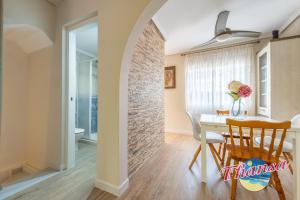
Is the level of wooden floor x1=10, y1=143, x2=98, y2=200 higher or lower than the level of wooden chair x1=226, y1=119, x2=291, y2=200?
lower

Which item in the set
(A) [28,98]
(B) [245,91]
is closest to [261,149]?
(B) [245,91]

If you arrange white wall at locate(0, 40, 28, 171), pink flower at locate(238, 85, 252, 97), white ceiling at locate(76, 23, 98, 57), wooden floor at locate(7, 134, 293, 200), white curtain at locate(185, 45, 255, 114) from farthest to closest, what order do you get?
white curtain at locate(185, 45, 255, 114) → white ceiling at locate(76, 23, 98, 57) → white wall at locate(0, 40, 28, 171) → pink flower at locate(238, 85, 252, 97) → wooden floor at locate(7, 134, 293, 200)

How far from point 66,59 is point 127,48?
1067 mm

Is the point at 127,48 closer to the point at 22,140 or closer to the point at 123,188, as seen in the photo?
the point at 123,188


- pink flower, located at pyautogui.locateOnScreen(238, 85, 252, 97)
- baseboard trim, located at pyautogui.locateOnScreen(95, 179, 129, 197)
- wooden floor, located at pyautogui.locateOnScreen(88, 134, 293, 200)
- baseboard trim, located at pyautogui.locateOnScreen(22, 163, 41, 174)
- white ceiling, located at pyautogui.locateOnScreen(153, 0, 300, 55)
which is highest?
white ceiling, located at pyautogui.locateOnScreen(153, 0, 300, 55)

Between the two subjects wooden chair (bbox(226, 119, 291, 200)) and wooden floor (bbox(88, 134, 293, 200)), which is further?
wooden floor (bbox(88, 134, 293, 200))

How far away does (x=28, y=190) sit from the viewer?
1494mm

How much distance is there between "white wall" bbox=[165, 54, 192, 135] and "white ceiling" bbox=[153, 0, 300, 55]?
1.09 metres

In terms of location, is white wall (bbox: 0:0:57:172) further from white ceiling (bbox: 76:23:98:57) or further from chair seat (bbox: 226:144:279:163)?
chair seat (bbox: 226:144:279:163)

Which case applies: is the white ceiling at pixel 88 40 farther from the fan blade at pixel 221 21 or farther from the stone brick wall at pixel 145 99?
the fan blade at pixel 221 21

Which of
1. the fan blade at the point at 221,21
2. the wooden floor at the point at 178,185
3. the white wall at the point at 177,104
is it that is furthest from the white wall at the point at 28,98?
the white wall at the point at 177,104

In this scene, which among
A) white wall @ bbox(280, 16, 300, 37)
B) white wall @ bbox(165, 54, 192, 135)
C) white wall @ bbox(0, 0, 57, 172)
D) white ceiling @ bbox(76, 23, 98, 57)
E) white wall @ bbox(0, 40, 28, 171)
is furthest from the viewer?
white wall @ bbox(165, 54, 192, 135)

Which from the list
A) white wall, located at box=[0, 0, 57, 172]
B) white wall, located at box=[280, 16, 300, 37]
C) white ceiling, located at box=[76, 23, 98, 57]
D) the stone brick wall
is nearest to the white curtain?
white wall, located at box=[280, 16, 300, 37]

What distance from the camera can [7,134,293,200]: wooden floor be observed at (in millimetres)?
1418
